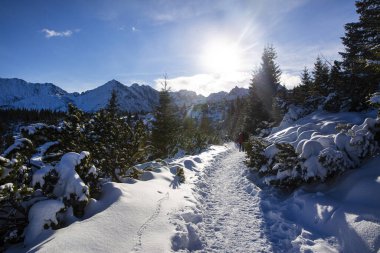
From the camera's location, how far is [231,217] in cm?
709

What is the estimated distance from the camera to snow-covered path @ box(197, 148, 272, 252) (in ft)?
17.9

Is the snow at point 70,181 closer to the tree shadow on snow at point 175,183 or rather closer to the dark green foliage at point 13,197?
the dark green foliage at point 13,197

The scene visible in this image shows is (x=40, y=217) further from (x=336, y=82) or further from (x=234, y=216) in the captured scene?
(x=336, y=82)

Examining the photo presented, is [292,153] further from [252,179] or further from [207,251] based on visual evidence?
[207,251]

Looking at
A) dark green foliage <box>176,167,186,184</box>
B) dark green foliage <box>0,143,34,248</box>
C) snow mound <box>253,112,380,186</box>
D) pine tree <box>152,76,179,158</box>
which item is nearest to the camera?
dark green foliage <box>0,143,34,248</box>

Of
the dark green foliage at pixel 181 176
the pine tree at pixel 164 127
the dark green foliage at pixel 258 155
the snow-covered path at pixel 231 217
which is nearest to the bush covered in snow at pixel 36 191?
the snow-covered path at pixel 231 217

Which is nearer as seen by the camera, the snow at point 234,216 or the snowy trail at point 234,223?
the snow at point 234,216

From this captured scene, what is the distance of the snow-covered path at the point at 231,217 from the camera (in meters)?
5.47

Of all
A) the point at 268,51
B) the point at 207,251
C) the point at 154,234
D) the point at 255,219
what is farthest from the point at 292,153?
the point at 268,51

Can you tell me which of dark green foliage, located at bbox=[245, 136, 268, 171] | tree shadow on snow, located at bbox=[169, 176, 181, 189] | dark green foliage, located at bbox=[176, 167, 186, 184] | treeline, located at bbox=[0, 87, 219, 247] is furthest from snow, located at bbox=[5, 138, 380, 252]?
dark green foliage, located at bbox=[245, 136, 268, 171]

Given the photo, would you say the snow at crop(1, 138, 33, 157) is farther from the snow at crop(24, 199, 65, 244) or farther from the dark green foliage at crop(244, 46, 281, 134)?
the dark green foliage at crop(244, 46, 281, 134)

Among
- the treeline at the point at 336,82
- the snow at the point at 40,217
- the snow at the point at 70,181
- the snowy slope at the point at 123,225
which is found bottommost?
the snowy slope at the point at 123,225

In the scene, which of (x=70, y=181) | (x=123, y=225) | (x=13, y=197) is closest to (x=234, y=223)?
(x=123, y=225)

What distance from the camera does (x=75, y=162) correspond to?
19.5 feet
